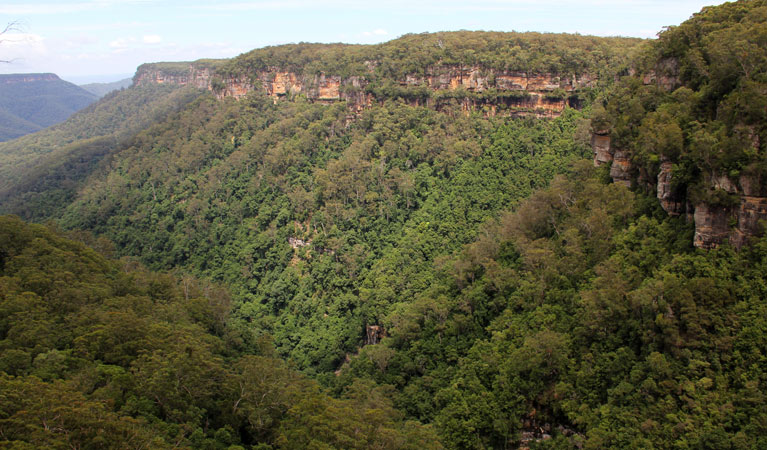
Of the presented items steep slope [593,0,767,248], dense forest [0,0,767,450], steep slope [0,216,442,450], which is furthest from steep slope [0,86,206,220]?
steep slope [593,0,767,248]

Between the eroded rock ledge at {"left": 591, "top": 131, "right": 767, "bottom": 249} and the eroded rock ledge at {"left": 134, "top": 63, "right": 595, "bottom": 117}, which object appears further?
the eroded rock ledge at {"left": 134, "top": 63, "right": 595, "bottom": 117}

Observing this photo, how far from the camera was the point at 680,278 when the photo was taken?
23312 millimetres

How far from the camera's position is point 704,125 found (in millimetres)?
25500

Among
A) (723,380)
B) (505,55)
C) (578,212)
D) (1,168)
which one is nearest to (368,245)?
(578,212)

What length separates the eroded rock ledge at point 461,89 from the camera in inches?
2069

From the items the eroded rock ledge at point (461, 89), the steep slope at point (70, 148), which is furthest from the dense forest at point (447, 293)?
the steep slope at point (70, 148)

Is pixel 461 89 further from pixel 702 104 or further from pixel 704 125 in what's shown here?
pixel 704 125

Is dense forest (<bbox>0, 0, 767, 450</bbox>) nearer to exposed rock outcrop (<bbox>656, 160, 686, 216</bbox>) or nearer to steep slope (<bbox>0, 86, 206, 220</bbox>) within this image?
exposed rock outcrop (<bbox>656, 160, 686, 216</bbox>)

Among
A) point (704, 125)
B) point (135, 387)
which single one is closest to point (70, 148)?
point (135, 387)

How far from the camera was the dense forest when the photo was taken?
21.0 m

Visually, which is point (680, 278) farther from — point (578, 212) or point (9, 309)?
point (9, 309)

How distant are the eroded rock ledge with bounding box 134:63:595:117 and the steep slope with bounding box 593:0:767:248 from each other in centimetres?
1770

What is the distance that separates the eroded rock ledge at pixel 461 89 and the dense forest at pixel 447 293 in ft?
4.21

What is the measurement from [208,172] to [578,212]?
1889 inches
